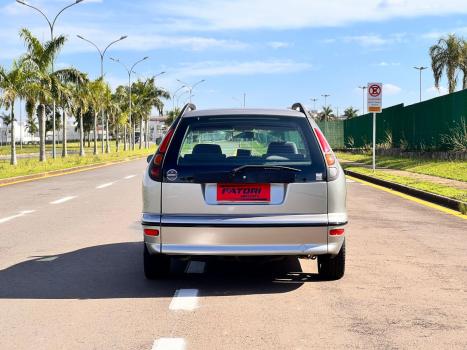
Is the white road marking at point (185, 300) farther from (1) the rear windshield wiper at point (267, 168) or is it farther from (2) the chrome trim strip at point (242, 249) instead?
(1) the rear windshield wiper at point (267, 168)

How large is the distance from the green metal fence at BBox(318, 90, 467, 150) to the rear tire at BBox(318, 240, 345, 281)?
1841 cm

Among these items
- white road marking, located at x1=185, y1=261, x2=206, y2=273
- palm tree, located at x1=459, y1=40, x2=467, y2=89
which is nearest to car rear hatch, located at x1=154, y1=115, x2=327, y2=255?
white road marking, located at x1=185, y1=261, x2=206, y2=273

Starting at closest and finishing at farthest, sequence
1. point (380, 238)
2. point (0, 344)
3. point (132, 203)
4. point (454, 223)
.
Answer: point (0, 344) < point (380, 238) < point (454, 223) < point (132, 203)

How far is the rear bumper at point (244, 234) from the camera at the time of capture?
5.18 m

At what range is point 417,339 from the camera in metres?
4.18

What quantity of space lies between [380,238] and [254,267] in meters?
2.54

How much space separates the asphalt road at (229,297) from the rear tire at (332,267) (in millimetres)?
108

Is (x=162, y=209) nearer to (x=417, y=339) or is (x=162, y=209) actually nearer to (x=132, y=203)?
(x=417, y=339)

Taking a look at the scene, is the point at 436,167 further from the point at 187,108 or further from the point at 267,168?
the point at 267,168

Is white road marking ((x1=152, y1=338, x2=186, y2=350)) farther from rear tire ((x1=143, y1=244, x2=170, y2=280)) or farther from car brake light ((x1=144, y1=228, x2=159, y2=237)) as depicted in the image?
rear tire ((x1=143, y1=244, x2=170, y2=280))

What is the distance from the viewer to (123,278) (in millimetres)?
6016

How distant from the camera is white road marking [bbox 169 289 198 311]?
495 cm

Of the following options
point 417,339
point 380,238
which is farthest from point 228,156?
point 380,238

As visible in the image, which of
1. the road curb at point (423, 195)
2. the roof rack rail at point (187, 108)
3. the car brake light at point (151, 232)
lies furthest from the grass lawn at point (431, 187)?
the car brake light at point (151, 232)
